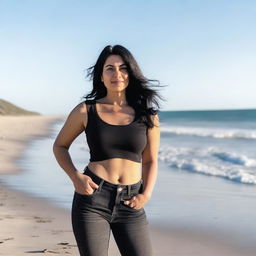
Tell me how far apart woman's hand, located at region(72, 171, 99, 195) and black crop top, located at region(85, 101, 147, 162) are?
16 cm

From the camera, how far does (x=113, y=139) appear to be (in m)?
3.05

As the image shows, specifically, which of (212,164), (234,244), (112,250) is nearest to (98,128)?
(112,250)

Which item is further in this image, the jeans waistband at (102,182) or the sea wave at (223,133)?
the sea wave at (223,133)

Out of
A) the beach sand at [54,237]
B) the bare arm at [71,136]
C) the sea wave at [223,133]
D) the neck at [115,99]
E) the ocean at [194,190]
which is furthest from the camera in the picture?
the sea wave at [223,133]

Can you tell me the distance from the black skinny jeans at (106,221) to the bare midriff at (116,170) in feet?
0.12

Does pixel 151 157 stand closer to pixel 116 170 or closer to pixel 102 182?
pixel 116 170

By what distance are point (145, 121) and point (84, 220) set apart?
0.73 m

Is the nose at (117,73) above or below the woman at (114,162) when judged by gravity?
above

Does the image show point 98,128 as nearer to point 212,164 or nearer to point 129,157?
point 129,157

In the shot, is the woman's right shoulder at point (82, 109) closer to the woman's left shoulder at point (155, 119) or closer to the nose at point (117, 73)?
the nose at point (117, 73)

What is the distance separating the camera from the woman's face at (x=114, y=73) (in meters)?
3.21

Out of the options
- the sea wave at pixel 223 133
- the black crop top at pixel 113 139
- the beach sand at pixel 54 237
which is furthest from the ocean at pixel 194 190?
the sea wave at pixel 223 133

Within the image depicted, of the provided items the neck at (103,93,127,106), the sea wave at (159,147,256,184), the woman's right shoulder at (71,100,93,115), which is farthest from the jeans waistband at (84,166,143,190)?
the sea wave at (159,147,256,184)

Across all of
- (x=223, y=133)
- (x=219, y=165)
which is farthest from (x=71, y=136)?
(x=223, y=133)
